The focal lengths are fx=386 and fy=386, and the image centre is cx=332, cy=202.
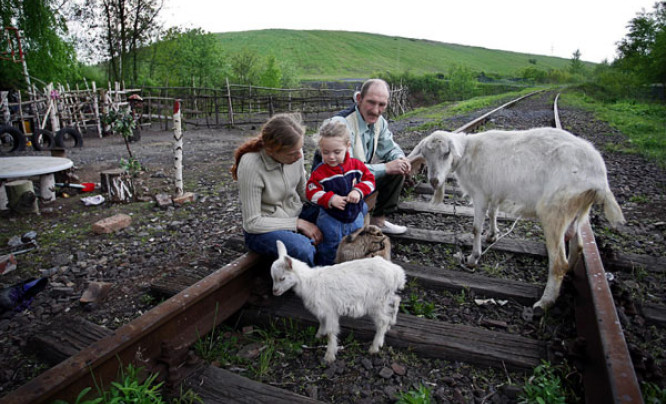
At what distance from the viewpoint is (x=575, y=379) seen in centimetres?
218

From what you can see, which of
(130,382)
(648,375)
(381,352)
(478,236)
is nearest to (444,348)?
(381,352)

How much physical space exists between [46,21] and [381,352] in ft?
70.8

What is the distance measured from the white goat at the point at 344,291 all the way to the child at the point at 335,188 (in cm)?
65

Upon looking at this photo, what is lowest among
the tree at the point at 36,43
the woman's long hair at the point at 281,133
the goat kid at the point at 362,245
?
the goat kid at the point at 362,245

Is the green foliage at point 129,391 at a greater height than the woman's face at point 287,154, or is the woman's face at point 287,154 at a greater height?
the woman's face at point 287,154

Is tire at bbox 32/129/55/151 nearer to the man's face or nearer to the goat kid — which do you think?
the man's face

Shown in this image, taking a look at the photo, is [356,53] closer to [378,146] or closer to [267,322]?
[378,146]

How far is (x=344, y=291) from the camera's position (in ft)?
8.27

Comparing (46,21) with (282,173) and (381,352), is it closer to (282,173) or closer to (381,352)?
(282,173)

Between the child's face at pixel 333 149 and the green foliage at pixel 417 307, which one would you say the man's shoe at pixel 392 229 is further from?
the child's face at pixel 333 149

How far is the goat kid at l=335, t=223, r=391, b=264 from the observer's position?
10.5 feet

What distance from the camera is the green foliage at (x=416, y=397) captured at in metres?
2.01

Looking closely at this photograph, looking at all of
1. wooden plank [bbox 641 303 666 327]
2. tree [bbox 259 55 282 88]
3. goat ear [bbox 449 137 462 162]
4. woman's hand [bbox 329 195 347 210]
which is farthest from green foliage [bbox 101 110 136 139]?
tree [bbox 259 55 282 88]

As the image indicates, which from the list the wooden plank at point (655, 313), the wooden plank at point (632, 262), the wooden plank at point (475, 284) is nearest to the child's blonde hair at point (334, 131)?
the wooden plank at point (475, 284)
